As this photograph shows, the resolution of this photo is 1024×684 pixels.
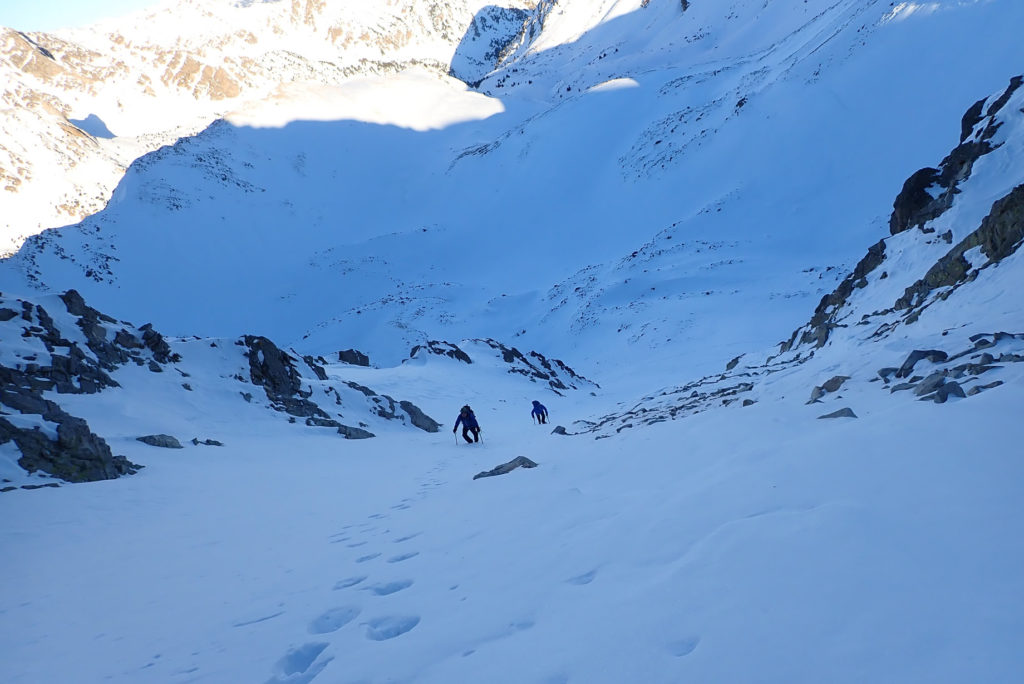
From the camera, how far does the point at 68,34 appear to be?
93812 millimetres

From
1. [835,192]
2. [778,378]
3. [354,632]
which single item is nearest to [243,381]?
[778,378]

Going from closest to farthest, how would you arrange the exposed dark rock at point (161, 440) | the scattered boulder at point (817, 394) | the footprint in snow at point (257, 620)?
the footprint in snow at point (257, 620) < the scattered boulder at point (817, 394) < the exposed dark rock at point (161, 440)

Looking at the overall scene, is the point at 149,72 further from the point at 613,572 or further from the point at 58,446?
the point at 613,572

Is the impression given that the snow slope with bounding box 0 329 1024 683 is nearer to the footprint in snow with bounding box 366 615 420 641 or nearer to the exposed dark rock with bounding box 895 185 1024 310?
the footprint in snow with bounding box 366 615 420 641

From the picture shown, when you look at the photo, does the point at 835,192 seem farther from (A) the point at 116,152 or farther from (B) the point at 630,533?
(A) the point at 116,152

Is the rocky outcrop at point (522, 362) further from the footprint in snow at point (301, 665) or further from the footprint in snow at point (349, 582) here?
the footprint in snow at point (301, 665)

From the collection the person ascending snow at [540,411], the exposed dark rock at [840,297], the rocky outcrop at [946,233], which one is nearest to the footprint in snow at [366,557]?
the rocky outcrop at [946,233]

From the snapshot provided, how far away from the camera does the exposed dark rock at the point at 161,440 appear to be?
12132 millimetres

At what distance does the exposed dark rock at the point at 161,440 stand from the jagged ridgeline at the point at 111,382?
0.02 metres

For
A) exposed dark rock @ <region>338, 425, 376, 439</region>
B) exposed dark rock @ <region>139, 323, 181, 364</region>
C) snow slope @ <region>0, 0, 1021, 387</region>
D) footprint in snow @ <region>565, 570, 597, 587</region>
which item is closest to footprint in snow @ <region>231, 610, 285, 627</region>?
footprint in snow @ <region>565, 570, 597, 587</region>

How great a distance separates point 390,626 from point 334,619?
54 centimetres

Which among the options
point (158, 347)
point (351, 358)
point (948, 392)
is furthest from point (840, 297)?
point (351, 358)

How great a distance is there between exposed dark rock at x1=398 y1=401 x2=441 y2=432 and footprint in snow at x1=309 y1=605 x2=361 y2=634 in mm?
14959

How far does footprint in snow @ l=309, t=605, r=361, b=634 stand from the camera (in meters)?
3.79
